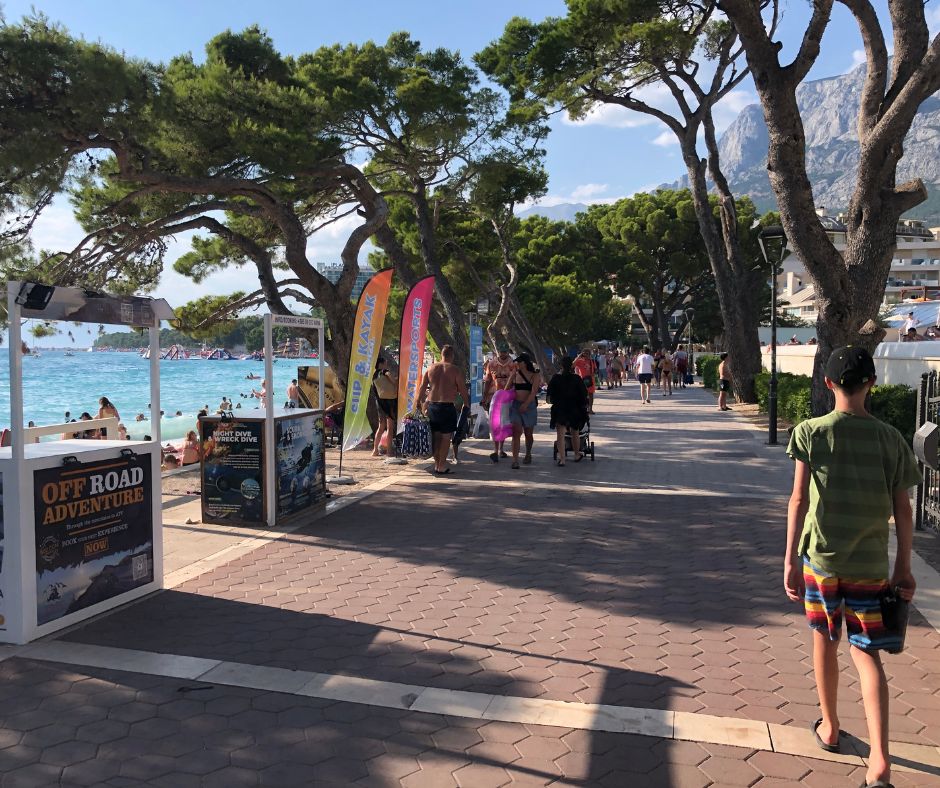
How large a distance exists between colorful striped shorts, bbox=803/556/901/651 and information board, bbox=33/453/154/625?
3994 mm

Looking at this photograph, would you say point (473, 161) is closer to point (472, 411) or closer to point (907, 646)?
point (472, 411)

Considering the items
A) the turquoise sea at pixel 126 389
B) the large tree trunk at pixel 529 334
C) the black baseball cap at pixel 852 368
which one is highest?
the large tree trunk at pixel 529 334

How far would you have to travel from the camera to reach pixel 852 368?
2.89m

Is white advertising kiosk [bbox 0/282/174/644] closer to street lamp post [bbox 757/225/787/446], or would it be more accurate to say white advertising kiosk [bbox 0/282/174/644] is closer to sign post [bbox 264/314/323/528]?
sign post [bbox 264/314/323/528]

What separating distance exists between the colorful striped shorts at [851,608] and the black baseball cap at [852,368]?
74 cm

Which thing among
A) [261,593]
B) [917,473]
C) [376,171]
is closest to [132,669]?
[261,593]

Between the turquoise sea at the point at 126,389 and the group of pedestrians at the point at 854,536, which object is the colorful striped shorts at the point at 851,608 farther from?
the turquoise sea at the point at 126,389

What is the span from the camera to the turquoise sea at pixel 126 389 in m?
40.6

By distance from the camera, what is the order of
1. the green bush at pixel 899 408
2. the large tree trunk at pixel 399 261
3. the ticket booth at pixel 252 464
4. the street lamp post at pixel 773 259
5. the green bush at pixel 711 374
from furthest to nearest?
the green bush at pixel 711 374
the large tree trunk at pixel 399 261
the street lamp post at pixel 773 259
the green bush at pixel 899 408
the ticket booth at pixel 252 464

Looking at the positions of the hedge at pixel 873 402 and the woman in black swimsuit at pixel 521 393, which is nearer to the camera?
the hedge at pixel 873 402

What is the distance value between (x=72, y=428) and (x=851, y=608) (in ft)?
17.2

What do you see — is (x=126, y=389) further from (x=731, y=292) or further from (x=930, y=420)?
(x=930, y=420)

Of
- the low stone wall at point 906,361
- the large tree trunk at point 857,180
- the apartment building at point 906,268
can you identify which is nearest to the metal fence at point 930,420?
the large tree trunk at point 857,180

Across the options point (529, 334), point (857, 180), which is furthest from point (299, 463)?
point (529, 334)
